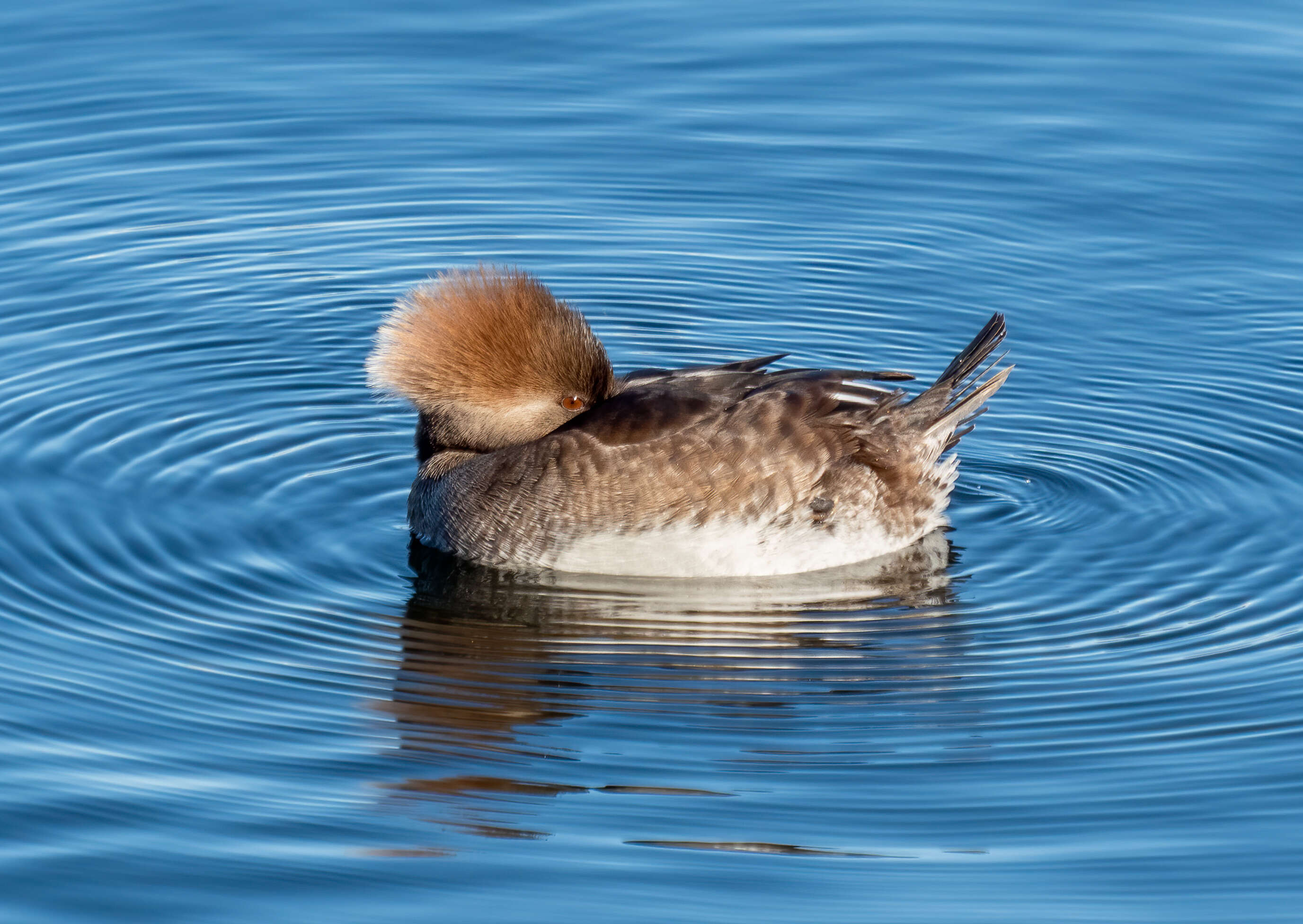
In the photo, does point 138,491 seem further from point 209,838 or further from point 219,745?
point 209,838

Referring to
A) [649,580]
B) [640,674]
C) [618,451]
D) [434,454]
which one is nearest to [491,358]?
[618,451]

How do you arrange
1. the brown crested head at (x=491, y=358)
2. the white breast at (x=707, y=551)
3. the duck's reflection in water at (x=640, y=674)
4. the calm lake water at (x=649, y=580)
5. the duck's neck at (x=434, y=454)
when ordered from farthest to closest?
the duck's neck at (x=434, y=454)
the white breast at (x=707, y=551)
the brown crested head at (x=491, y=358)
the duck's reflection in water at (x=640, y=674)
the calm lake water at (x=649, y=580)

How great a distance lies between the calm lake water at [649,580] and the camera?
8.40 m

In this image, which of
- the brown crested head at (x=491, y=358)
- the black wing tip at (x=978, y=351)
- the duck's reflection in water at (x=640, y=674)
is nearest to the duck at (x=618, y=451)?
the brown crested head at (x=491, y=358)

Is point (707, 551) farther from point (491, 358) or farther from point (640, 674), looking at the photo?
point (491, 358)

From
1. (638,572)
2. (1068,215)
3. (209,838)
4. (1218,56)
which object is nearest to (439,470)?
(638,572)

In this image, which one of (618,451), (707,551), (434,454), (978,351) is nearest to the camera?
(618,451)

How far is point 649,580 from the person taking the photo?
36.2 ft

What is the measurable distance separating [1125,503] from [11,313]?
24.7 feet

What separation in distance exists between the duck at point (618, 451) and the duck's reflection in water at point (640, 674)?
21 centimetres

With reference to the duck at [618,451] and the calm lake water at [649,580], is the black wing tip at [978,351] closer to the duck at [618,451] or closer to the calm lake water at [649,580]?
the duck at [618,451]

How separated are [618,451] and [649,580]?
736mm

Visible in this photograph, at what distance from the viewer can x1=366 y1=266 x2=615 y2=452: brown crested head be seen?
10758mm

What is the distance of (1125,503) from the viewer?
11.9 metres
